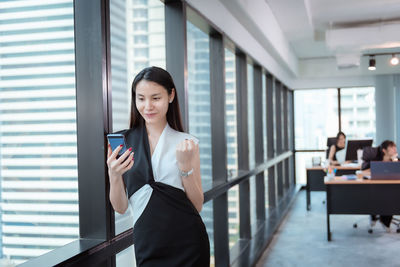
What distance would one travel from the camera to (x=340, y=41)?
307 inches

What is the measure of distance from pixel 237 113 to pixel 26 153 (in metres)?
3.90

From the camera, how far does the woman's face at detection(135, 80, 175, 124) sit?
179 centimetres

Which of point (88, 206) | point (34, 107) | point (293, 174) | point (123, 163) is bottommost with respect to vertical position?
point (293, 174)

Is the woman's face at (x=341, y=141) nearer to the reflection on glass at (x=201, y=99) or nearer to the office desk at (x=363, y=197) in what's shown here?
the office desk at (x=363, y=197)

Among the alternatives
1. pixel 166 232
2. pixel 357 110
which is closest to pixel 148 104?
pixel 166 232

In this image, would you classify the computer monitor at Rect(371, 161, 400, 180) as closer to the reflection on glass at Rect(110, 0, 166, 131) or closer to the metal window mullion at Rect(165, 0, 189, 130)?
the metal window mullion at Rect(165, 0, 189, 130)

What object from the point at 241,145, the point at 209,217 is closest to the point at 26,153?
the point at 209,217

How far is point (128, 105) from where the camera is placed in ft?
9.35

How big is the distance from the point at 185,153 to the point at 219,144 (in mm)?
2757

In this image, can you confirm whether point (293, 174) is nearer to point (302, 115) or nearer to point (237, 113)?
point (302, 115)

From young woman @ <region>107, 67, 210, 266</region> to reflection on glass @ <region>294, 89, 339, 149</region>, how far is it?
1050 centimetres

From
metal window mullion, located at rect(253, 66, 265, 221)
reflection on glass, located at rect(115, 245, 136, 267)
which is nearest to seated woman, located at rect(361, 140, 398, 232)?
metal window mullion, located at rect(253, 66, 265, 221)

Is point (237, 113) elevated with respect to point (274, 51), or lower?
lower

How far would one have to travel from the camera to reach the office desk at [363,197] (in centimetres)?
593
